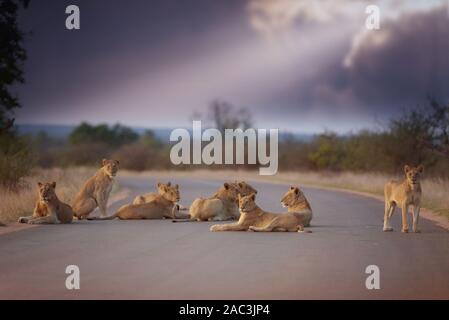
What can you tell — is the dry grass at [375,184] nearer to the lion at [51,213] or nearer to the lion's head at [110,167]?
the lion's head at [110,167]

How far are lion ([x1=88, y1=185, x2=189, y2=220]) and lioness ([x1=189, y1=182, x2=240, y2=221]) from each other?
22.3 inches

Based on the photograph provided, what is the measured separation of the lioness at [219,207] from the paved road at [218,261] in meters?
0.44

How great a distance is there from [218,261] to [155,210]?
8183 millimetres

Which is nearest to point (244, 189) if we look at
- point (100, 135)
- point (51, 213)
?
point (51, 213)

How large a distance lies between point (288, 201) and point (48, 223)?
5237 mm

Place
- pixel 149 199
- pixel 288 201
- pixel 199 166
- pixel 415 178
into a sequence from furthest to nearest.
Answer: pixel 199 166 < pixel 149 199 < pixel 288 201 < pixel 415 178

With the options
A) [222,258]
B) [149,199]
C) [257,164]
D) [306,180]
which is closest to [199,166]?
[257,164]

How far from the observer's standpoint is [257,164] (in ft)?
242

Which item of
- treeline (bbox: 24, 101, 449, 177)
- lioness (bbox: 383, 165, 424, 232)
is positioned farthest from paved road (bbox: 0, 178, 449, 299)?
treeline (bbox: 24, 101, 449, 177)

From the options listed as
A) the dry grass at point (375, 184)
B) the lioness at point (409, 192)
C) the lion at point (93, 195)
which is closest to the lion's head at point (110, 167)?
the lion at point (93, 195)

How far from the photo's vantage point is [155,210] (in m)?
21.9

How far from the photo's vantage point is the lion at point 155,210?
2180cm
